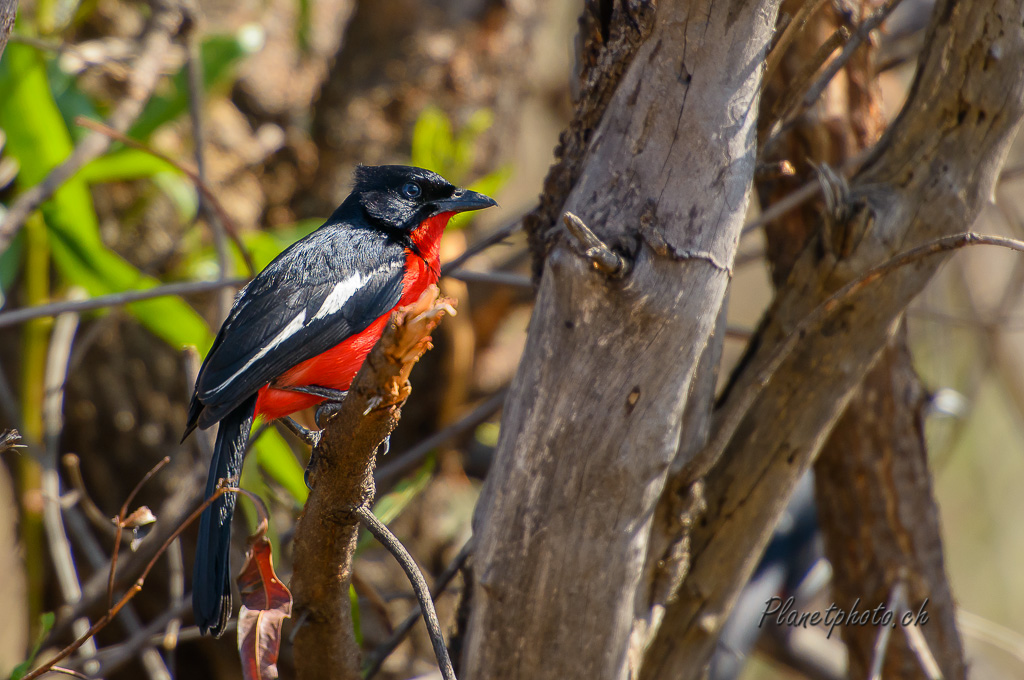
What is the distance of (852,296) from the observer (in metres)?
2.02

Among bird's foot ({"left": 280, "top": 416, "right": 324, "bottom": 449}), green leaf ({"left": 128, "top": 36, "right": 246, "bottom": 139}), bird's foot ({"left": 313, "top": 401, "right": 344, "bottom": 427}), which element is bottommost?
bird's foot ({"left": 280, "top": 416, "right": 324, "bottom": 449})

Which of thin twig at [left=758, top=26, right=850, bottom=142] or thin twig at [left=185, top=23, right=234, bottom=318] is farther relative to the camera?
thin twig at [left=185, top=23, right=234, bottom=318]

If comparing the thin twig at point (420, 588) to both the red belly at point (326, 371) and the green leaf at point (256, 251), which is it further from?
the green leaf at point (256, 251)

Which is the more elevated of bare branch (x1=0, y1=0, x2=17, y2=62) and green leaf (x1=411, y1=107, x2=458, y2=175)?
green leaf (x1=411, y1=107, x2=458, y2=175)

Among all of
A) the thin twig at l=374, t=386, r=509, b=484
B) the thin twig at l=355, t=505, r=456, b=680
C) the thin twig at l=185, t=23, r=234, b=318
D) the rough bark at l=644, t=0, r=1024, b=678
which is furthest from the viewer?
the thin twig at l=185, t=23, r=234, b=318

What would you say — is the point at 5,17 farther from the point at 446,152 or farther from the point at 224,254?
the point at 446,152

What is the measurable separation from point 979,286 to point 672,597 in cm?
421

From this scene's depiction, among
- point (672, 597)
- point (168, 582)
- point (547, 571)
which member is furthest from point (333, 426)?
point (168, 582)

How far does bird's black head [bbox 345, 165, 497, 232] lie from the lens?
8.52ft

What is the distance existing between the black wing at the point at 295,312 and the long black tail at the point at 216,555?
0.12 m

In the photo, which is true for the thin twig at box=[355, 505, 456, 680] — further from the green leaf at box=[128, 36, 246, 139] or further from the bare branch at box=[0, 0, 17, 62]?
the green leaf at box=[128, 36, 246, 139]

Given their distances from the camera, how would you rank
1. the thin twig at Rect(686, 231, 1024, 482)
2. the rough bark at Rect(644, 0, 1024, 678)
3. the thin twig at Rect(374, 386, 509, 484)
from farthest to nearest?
the thin twig at Rect(374, 386, 509, 484) → the rough bark at Rect(644, 0, 1024, 678) → the thin twig at Rect(686, 231, 1024, 482)

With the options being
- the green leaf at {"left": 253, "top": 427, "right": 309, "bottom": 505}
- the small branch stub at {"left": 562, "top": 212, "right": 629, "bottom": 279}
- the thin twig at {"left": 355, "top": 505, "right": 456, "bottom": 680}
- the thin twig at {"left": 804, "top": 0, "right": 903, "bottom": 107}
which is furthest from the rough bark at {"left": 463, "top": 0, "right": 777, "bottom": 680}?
the green leaf at {"left": 253, "top": 427, "right": 309, "bottom": 505}

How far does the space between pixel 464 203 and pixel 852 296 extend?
1.17 meters
